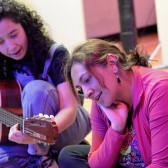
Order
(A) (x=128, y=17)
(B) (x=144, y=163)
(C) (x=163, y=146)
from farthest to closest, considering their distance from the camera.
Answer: (A) (x=128, y=17)
(B) (x=144, y=163)
(C) (x=163, y=146)

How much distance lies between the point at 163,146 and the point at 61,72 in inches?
24.2

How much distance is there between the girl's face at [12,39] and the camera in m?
1.49

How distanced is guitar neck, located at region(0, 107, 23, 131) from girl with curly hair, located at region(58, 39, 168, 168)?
0.36 meters

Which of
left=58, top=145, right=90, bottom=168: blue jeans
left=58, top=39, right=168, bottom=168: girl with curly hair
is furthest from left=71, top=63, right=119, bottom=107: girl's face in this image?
left=58, top=145, right=90, bottom=168: blue jeans

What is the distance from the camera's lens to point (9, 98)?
5.42 feet

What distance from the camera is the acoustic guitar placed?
131cm

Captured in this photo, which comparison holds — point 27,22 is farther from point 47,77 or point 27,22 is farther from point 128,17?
point 128,17

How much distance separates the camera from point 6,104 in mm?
1653

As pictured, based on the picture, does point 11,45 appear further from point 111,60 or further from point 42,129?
point 111,60

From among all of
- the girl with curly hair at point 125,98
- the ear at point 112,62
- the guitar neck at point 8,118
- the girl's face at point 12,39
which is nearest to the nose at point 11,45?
the girl's face at point 12,39

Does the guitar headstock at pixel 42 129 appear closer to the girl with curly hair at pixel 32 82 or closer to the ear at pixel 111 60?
the girl with curly hair at pixel 32 82

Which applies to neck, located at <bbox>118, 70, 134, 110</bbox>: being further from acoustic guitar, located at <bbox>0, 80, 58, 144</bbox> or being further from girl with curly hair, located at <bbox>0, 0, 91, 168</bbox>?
girl with curly hair, located at <bbox>0, 0, 91, 168</bbox>

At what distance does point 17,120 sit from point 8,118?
8 cm

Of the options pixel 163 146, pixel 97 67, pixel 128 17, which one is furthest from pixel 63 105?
pixel 128 17
